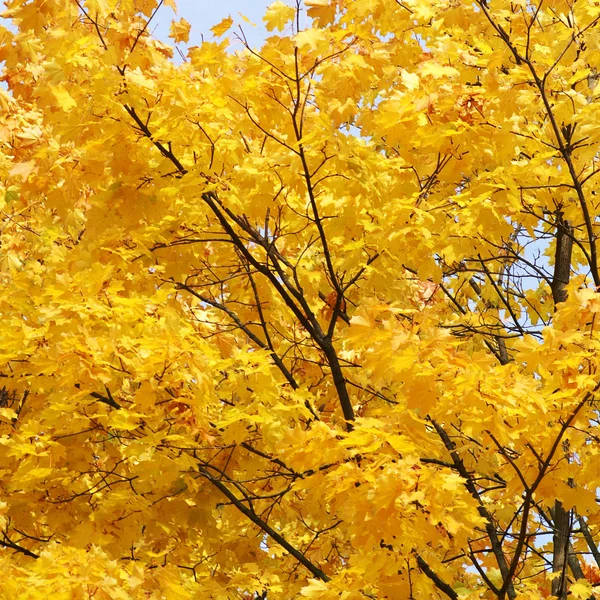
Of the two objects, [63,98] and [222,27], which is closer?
[63,98]

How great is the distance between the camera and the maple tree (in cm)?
319

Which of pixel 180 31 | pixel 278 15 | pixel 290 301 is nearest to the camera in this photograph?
pixel 278 15

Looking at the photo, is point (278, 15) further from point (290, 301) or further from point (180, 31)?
point (180, 31)

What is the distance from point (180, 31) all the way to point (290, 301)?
2821 mm

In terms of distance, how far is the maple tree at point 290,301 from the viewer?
3.19 meters

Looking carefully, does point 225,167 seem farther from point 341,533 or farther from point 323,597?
point 341,533

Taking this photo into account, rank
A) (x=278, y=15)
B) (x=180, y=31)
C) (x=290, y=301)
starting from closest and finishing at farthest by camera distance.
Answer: (x=278, y=15) → (x=290, y=301) → (x=180, y=31)

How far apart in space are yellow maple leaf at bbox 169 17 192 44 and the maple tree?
1192 millimetres

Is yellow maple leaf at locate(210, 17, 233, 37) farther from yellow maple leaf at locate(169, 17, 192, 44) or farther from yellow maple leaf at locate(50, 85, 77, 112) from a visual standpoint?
yellow maple leaf at locate(169, 17, 192, 44)

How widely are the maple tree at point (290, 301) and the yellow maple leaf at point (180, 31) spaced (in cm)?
119

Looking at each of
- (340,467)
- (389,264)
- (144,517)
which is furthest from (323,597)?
(389,264)

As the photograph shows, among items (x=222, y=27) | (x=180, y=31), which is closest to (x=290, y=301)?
(x=222, y=27)

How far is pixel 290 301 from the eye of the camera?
178 inches

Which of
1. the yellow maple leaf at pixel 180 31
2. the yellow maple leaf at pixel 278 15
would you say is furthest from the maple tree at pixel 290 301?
the yellow maple leaf at pixel 180 31
